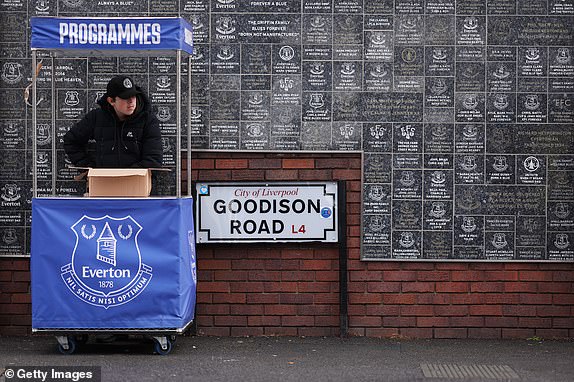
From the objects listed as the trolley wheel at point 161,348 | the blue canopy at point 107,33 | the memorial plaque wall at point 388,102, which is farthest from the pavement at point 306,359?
the blue canopy at point 107,33

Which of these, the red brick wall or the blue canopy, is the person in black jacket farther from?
the red brick wall

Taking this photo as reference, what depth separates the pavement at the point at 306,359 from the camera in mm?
8266

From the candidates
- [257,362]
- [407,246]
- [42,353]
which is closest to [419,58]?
[407,246]

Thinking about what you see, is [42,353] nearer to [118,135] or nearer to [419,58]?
[118,135]

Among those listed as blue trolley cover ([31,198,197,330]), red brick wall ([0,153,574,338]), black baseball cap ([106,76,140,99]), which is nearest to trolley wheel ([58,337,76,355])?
blue trolley cover ([31,198,197,330])

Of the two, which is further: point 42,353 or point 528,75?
point 528,75

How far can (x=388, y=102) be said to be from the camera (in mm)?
9844

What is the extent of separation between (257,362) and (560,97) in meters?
3.47

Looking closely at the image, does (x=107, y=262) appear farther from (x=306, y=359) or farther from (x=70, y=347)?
(x=306, y=359)

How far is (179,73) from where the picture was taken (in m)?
9.20

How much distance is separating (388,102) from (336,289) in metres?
1.68

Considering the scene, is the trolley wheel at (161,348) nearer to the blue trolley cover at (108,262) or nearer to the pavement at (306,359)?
the pavement at (306,359)

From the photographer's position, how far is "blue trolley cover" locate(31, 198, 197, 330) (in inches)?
348

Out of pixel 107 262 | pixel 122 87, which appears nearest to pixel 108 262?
pixel 107 262
